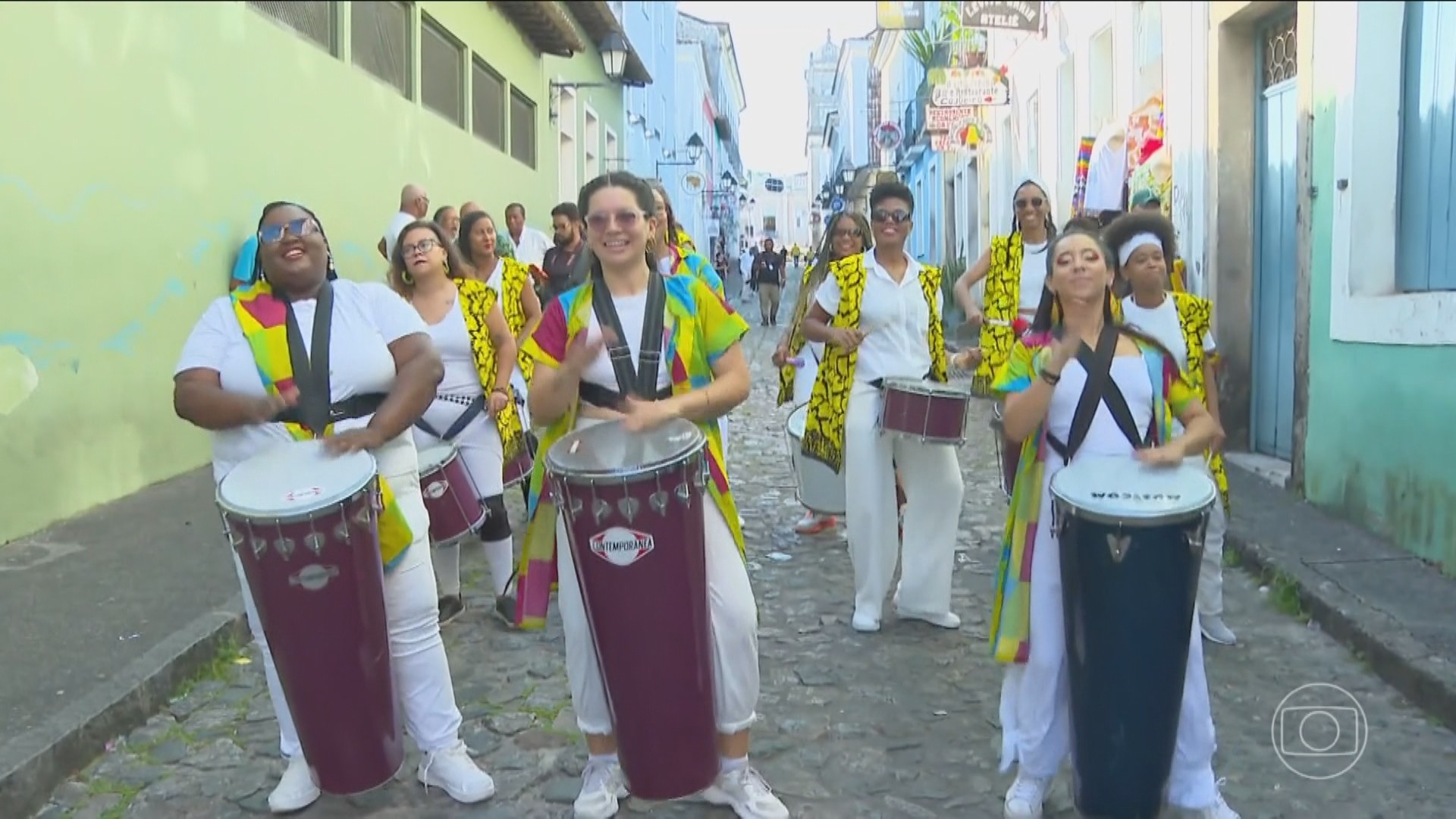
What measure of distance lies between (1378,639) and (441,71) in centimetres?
1184

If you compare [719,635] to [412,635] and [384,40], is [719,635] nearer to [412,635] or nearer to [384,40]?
[412,635]

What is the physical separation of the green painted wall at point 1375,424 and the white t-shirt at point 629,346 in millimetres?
3980

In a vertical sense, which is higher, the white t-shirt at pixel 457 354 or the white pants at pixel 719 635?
the white t-shirt at pixel 457 354

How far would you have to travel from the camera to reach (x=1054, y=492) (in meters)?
3.11

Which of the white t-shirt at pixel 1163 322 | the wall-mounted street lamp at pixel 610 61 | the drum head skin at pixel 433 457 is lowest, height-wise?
the drum head skin at pixel 433 457

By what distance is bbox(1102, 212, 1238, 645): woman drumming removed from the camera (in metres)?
4.67

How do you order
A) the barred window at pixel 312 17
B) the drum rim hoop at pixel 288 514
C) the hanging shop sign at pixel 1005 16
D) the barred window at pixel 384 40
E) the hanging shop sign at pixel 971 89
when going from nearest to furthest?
the drum rim hoop at pixel 288 514
the barred window at pixel 312 17
the barred window at pixel 384 40
the hanging shop sign at pixel 1005 16
the hanging shop sign at pixel 971 89

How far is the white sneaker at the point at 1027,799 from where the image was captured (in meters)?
3.45

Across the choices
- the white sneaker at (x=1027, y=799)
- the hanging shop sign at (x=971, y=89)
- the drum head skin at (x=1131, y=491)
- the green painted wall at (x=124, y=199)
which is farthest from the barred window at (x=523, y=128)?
the drum head skin at (x=1131, y=491)

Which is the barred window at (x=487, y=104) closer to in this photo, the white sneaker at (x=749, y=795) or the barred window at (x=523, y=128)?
the barred window at (x=523, y=128)

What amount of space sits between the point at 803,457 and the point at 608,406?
278 cm

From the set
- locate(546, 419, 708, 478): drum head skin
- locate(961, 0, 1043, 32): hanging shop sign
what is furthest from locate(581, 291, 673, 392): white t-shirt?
locate(961, 0, 1043, 32): hanging shop sign

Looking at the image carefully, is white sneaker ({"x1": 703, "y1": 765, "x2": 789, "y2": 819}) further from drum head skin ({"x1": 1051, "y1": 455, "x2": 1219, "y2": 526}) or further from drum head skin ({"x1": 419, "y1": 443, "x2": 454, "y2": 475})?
drum head skin ({"x1": 419, "y1": 443, "x2": 454, "y2": 475})

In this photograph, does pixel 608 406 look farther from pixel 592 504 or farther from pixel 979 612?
pixel 979 612
